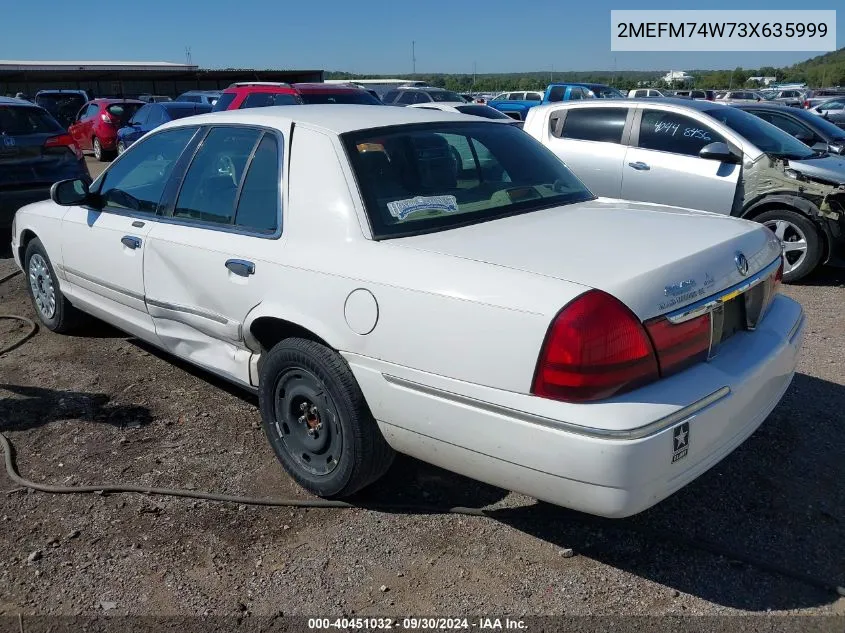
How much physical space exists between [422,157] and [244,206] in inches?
34.4

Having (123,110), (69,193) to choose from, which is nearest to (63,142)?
(69,193)

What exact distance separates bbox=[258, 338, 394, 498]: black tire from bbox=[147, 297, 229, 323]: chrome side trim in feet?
1.25

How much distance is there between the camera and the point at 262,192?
352 centimetres

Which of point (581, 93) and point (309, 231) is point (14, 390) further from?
point (581, 93)

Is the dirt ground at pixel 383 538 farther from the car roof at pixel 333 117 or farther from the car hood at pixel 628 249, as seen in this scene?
the car roof at pixel 333 117

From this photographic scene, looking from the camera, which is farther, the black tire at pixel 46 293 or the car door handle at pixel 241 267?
the black tire at pixel 46 293

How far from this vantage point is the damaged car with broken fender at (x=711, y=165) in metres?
6.83

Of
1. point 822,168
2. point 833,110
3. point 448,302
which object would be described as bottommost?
point 833,110

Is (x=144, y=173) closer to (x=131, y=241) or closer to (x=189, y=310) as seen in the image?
(x=131, y=241)

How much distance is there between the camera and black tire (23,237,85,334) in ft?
17.4

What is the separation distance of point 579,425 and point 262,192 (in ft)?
6.23

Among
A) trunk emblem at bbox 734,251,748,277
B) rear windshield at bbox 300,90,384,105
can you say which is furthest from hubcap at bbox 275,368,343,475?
rear windshield at bbox 300,90,384,105

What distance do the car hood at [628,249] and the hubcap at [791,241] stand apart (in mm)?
3967

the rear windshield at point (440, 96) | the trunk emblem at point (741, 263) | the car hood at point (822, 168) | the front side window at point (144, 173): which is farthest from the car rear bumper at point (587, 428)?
the rear windshield at point (440, 96)
